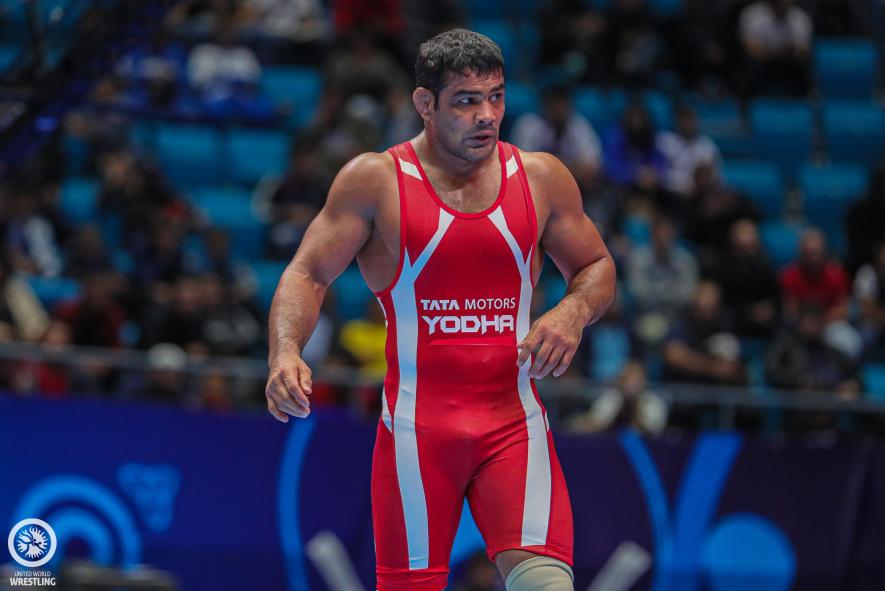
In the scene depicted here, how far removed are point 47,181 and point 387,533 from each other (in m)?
10.7

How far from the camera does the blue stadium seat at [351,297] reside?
47.4 ft

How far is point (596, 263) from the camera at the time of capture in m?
6.12

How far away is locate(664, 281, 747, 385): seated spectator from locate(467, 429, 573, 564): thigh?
23.9 ft

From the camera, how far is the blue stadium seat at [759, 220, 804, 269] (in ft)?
52.6

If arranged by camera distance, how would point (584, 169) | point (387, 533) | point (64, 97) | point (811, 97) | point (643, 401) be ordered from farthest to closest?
point (811, 97) < point (584, 169) < point (643, 401) < point (64, 97) < point (387, 533)

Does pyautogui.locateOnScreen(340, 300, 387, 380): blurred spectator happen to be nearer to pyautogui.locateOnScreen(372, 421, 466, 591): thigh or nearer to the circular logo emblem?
the circular logo emblem

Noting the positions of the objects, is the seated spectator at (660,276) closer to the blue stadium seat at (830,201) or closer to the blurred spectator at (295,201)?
the blue stadium seat at (830,201)

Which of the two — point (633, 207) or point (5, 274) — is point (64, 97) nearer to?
point (5, 274)

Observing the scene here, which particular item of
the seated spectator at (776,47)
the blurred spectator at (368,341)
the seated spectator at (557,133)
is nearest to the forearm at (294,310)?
the blurred spectator at (368,341)

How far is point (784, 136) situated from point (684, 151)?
6.61 ft

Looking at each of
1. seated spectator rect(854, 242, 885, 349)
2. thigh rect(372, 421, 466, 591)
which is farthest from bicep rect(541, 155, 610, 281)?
seated spectator rect(854, 242, 885, 349)

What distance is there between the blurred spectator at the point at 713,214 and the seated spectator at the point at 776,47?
127 inches

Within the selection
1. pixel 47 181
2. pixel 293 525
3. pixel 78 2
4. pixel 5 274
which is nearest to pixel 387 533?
pixel 293 525

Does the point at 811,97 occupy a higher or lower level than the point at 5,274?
higher
